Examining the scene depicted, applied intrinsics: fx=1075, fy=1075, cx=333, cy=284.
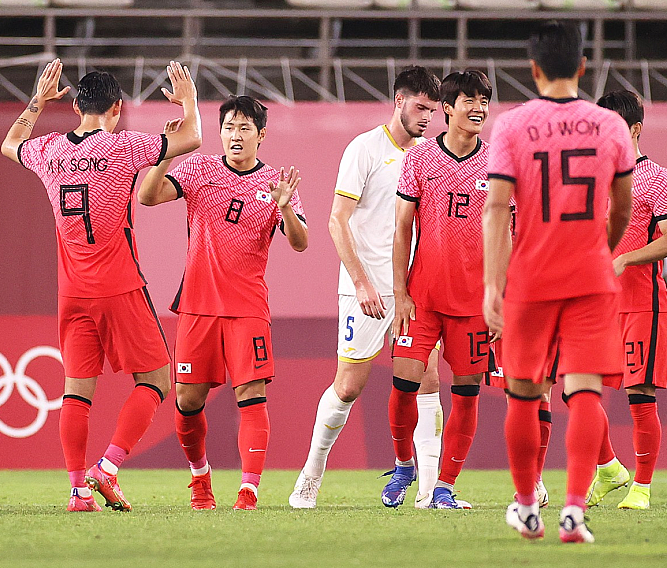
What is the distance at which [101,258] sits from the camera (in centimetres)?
542

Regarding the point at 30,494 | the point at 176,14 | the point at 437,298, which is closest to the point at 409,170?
the point at 437,298

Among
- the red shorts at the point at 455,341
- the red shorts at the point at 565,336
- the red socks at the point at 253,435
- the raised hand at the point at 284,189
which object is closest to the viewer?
the red shorts at the point at 565,336

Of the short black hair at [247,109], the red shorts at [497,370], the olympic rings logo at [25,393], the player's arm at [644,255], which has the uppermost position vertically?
the short black hair at [247,109]

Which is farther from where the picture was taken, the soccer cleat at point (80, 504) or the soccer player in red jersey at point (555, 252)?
the soccer cleat at point (80, 504)

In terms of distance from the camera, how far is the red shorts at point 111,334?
17.7 feet

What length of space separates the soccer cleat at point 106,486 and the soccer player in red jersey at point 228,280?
1.73 feet

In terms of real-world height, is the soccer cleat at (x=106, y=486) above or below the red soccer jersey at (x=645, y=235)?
below

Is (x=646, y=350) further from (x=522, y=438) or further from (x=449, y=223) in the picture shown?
(x=522, y=438)

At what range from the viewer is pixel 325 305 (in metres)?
10.0

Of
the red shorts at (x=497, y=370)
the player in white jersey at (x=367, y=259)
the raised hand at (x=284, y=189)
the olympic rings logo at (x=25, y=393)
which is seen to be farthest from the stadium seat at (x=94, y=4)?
the red shorts at (x=497, y=370)

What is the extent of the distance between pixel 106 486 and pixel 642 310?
3.06 meters

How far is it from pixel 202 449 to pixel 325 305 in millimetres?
4432

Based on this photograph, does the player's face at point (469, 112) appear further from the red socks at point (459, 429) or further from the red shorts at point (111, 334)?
the red shorts at point (111, 334)

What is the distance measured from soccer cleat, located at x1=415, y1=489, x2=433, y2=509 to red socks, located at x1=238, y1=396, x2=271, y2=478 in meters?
0.90
